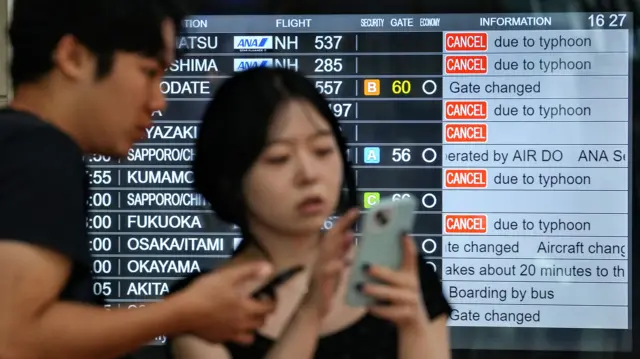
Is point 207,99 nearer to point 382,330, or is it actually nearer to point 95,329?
point 382,330

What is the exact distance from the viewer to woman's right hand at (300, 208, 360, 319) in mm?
934

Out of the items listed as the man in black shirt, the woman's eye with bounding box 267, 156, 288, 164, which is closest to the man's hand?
the man in black shirt

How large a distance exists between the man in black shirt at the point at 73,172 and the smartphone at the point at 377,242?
108 millimetres

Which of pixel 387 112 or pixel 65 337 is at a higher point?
pixel 387 112

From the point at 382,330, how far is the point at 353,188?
191 mm

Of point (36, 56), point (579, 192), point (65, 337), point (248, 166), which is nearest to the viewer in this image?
point (65, 337)

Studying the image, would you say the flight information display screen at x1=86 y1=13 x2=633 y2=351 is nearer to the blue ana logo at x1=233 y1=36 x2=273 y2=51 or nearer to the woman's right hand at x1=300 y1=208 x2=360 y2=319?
the blue ana logo at x1=233 y1=36 x2=273 y2=51

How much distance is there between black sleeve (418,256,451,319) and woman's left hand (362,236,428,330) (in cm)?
12

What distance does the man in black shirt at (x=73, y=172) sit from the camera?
2.56 ft

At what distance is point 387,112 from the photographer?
5.23 feet

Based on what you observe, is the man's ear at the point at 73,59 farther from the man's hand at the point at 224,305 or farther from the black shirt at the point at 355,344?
the black shirt at the point at 355,344

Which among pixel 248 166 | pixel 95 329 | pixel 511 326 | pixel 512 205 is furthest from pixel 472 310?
pixel 95 329

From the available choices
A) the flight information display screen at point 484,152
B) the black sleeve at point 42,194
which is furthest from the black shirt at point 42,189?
the flight information display screen at point 484,152

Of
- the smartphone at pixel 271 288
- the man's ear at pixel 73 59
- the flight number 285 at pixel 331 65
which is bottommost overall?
the smartphone at pixel 271 288
